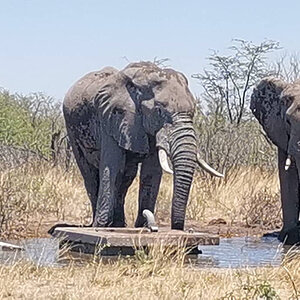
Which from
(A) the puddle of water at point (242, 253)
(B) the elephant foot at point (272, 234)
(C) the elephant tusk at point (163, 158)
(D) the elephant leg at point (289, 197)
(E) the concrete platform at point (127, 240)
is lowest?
(A) the puddle of water at point (242, 253)

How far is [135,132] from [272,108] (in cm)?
302

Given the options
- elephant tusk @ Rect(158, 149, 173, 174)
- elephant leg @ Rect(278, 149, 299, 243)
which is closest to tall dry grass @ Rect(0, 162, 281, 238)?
elephant leg @ Rect(278, 149, 299, 243)

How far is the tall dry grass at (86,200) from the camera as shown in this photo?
45.4 ft

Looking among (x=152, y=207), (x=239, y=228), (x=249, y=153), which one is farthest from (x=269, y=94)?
(x=249, y=153)

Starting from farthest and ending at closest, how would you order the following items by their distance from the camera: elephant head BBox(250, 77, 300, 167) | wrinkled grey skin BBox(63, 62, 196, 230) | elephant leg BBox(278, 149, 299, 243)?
elephant leg BBox(278, 149, 299, 243), elephant head BBox(250, 77, 300, 167), wrinkled grey skin BBox(63, 62, 196, 230)

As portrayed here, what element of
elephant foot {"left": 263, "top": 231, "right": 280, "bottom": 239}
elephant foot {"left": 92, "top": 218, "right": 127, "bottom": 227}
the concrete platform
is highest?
elephant foot {"left": 92, "top": 218, "right": 127, "bottom": 227}

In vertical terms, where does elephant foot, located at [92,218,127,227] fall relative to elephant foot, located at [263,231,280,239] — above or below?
above

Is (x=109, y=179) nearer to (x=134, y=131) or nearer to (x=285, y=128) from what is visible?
(x=134, y=131)

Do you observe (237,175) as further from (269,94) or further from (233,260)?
(233,260)

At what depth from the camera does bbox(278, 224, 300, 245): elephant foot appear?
13.6 metres

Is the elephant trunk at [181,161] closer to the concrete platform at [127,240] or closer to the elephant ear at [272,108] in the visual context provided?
the concrete platform at [127,240]

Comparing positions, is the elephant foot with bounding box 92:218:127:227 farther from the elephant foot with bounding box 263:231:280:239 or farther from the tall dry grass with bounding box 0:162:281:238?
the elephant foot with bounding box 263:231:280:239

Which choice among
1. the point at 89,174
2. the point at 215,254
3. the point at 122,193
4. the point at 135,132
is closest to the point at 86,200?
the point at 89,174

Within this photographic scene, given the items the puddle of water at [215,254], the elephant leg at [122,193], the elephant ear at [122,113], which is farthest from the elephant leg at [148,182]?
the puddle of water at [215,254]
